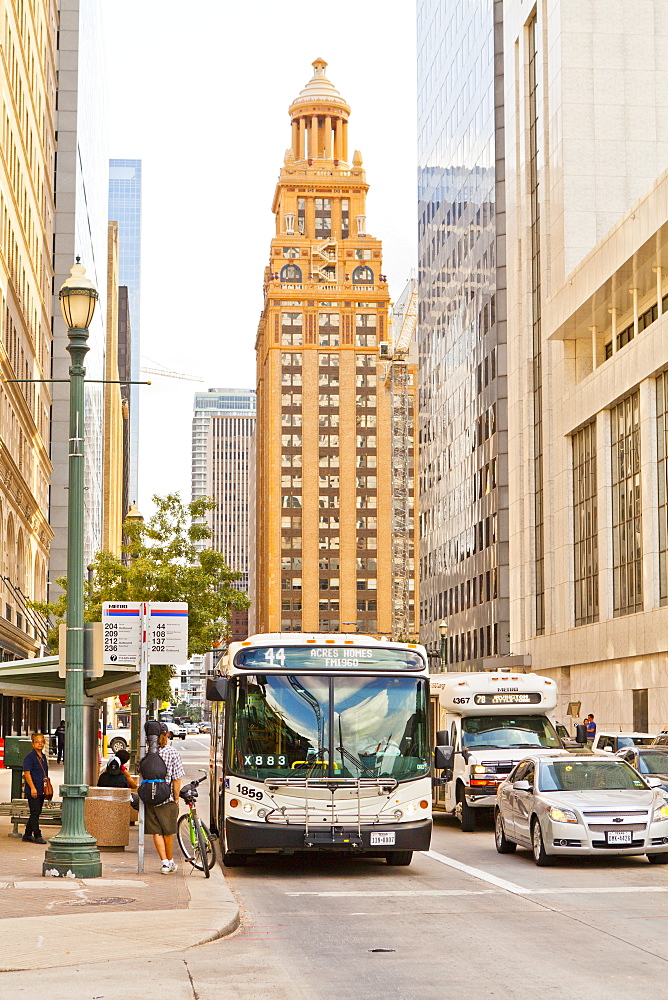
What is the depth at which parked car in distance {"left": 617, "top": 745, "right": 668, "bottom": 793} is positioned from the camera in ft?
75.6

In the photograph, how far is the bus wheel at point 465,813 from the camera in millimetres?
24000

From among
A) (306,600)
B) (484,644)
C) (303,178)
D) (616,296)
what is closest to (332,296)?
(303,178)

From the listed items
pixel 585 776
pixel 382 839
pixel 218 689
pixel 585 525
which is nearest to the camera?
pixel 382 839

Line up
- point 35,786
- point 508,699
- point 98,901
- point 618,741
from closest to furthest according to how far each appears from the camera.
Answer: point 98,901, point 35,786, point 508,699, point 618,741

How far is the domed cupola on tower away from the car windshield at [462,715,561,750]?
6599 inches

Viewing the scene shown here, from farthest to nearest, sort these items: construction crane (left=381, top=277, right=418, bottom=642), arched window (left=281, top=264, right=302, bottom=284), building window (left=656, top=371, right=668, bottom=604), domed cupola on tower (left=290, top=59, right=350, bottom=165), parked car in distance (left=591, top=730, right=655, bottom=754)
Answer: domed cupola on tower (left=290, top=59, right=350, bottom=165) → arched window (left=281, top=264, right=302, bottom=284) → construction crane (left=381, top=277, right=418, bottom=642) → building window (left=656, top=371, right=668, bottom=604) → parked car in distance (left=591, top=730, right=655, bottom=754)

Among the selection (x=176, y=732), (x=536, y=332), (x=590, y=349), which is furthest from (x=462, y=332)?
(x=176, y=732)

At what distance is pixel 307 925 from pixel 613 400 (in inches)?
1595

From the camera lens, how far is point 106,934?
11.3 metres

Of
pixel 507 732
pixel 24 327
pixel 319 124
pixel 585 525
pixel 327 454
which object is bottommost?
pixel 507 732

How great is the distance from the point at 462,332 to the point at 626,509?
1545 inches

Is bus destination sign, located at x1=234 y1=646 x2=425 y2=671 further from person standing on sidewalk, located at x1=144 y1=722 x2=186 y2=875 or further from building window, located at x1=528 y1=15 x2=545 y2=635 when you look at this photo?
building window, located at x1=528 y1=15 x2=545 y2=635

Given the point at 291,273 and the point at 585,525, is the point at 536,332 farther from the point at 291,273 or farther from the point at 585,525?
the point at 291,273

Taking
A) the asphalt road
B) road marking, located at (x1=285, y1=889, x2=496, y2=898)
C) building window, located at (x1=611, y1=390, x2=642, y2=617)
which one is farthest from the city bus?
building window, located at (x1=611, y1=390, x2=642, y2=617)
